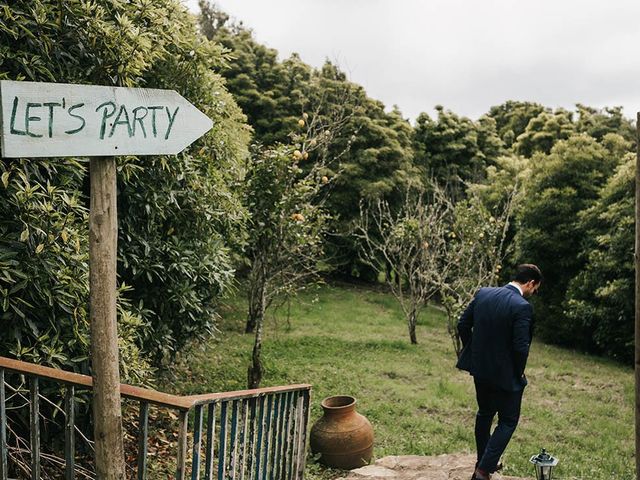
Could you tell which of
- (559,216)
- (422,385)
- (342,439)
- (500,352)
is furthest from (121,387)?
(559,216)

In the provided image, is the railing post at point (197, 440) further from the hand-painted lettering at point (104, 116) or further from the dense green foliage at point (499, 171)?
the dense green foliage at point (499, 171)

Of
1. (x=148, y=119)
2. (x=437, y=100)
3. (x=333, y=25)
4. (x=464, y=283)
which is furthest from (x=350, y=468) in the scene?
(x=437, y=100)

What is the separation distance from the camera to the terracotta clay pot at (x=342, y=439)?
225 inches

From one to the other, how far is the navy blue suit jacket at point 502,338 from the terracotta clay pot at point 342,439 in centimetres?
174

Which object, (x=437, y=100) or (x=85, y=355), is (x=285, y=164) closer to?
(x=85, y=355)

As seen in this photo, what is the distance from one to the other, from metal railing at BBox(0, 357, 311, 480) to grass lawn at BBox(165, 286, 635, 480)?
5.35ft

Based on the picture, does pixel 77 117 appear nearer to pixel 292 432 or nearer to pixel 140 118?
pixel 140 118

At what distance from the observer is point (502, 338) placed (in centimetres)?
440

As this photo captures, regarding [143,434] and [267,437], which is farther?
[267,437]

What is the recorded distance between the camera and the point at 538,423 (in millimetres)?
8109

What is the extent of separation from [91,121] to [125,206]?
315cm

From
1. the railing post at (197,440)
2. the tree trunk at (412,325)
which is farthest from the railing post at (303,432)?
the tree trunk at (412,325)

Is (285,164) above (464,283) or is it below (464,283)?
above

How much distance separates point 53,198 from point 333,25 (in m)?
13.7
